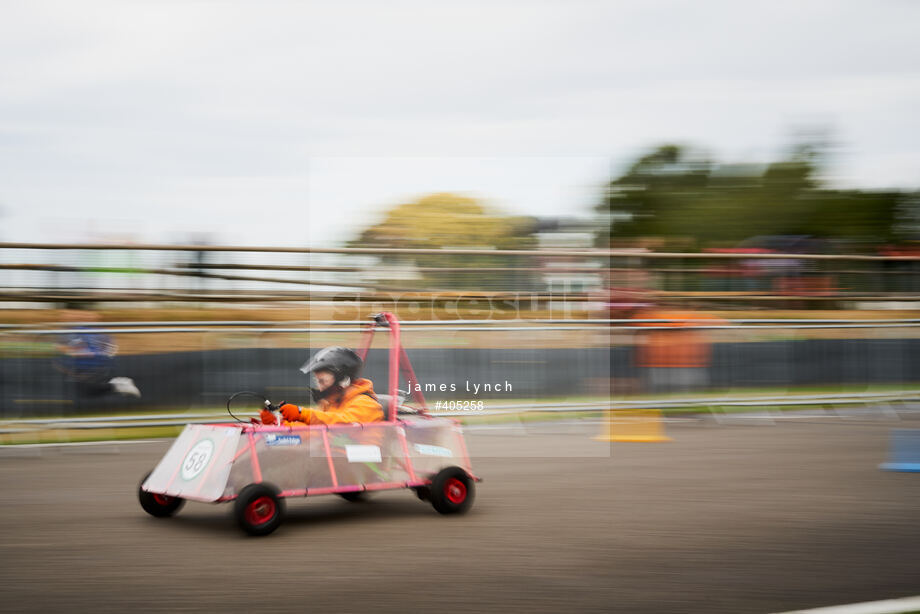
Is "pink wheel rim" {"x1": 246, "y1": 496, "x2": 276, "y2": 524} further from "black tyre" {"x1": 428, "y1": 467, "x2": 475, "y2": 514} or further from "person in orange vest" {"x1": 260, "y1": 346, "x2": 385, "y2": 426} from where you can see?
"black tyre" {"x1": 428, "y1": 467, "x2": 475, "y2": 514}

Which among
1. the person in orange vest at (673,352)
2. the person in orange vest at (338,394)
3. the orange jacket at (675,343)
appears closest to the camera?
the person in orange vest at (338,394)

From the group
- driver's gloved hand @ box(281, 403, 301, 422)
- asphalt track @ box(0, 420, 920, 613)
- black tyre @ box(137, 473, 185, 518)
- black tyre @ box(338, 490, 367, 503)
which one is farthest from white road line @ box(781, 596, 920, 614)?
black tyre @ box(137, 473, 185, 518)

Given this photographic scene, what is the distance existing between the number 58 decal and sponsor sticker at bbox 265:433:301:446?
0.33 metres

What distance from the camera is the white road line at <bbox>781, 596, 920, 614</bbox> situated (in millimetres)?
3977

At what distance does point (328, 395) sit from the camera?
5.99 m

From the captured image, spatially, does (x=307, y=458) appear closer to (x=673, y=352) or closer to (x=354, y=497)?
(x=354, y=497)

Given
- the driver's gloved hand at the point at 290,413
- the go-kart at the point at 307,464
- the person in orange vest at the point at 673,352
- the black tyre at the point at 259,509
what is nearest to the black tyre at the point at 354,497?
the go-kart at the point at 307,464

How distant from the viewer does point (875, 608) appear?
4.03m

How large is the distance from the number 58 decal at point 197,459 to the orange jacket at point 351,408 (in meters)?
0.62

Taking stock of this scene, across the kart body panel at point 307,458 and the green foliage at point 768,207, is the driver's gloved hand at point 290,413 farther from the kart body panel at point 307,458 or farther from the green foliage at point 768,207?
the green foliage at point 768,207

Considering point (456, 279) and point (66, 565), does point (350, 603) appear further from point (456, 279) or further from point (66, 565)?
point (456, 279)

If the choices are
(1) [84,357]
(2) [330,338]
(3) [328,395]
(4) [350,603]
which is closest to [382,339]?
(2) [330,338]

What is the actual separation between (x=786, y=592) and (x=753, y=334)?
8.29 meters

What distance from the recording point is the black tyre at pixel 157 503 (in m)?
5.83
